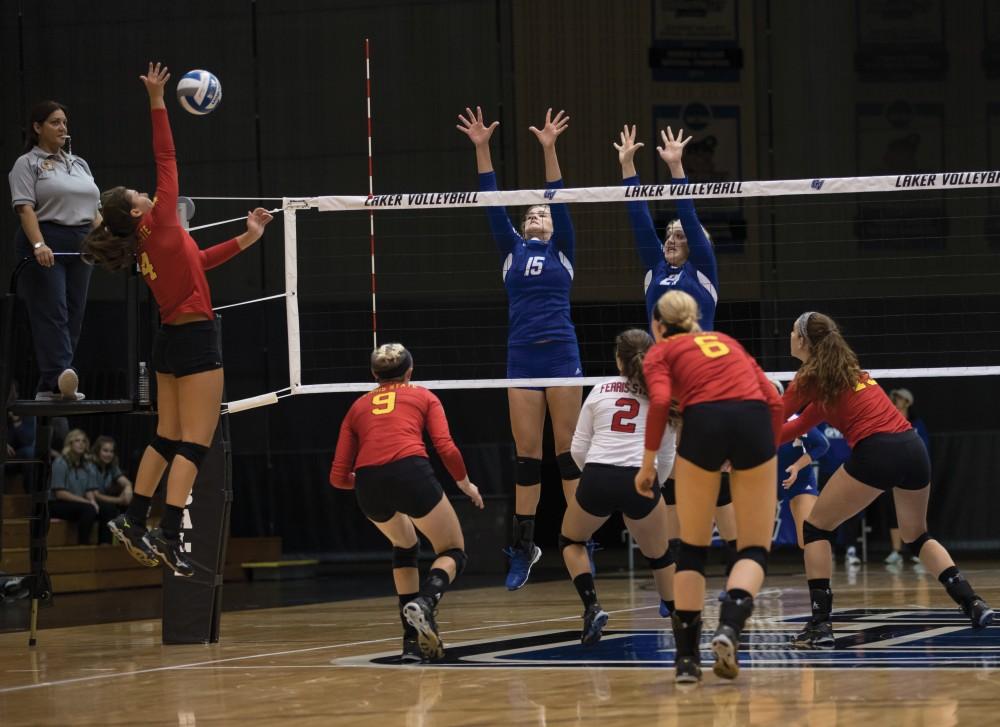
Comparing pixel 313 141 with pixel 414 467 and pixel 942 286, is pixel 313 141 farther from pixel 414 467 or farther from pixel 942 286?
pixel 414 467

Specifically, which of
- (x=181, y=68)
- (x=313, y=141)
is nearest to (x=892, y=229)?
(x=313, y=141)

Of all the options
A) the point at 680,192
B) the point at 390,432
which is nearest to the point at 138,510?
the point at 390,432

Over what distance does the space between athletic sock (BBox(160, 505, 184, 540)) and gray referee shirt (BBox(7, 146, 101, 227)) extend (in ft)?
8.17

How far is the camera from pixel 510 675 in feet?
22.0

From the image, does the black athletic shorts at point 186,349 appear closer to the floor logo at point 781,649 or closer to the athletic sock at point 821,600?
the floor logo at point 781,649

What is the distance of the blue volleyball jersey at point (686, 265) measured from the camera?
869 cm

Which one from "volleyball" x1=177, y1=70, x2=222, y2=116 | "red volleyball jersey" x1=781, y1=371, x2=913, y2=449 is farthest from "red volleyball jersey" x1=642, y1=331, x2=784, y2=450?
"volleyball" x1=177, y1=70, x2=222, y2=116

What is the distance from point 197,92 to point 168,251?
147cm

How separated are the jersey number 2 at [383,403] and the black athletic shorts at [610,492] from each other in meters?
1.02

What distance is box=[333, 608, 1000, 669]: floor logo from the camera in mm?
6762

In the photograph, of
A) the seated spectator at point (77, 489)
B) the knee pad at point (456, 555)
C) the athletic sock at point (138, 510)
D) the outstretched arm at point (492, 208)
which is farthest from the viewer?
the seated spectator at point (77, 489)

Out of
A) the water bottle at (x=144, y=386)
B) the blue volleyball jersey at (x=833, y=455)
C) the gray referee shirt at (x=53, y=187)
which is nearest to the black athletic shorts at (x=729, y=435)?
the water bottle at (x=144, y=386)

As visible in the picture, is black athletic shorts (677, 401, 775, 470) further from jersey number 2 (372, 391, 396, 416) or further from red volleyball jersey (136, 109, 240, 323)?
red volleyball jersey (136, 109, 240, 323)

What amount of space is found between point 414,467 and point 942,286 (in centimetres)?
906
